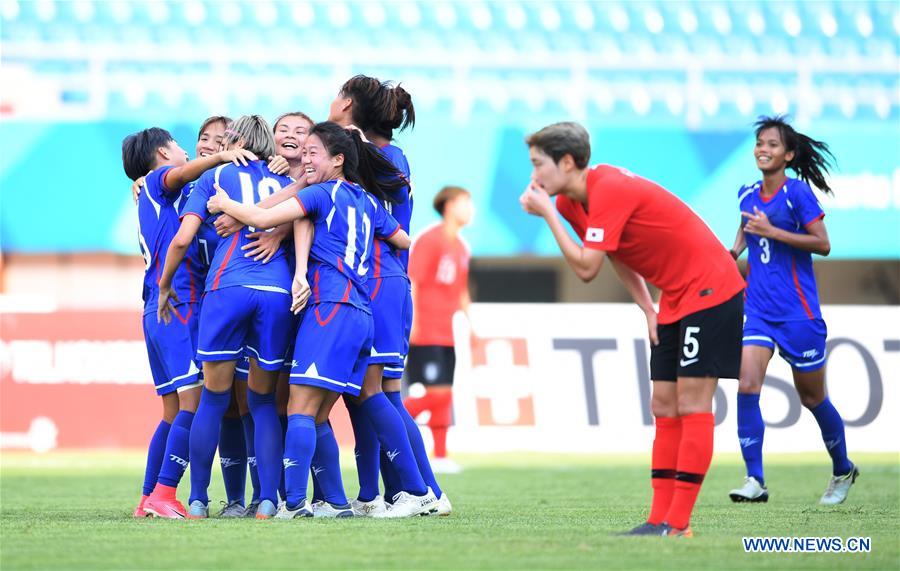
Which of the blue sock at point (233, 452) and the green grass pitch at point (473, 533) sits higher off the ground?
the blue sock at point (233, 452)

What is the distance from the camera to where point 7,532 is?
5570 mm

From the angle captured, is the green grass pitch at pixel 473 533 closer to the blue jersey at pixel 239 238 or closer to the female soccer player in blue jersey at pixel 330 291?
the female soccer player in blue jersey at pixel 330 291

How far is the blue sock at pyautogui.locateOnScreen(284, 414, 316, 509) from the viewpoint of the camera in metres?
5.86

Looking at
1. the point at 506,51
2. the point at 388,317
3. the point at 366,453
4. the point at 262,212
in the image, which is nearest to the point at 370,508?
the point at 366,453

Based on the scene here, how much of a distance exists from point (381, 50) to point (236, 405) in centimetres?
1216

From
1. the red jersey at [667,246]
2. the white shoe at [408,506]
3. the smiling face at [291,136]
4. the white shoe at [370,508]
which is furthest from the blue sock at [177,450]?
the red jersey at [667,246]

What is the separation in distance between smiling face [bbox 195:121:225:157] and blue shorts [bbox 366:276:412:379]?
1.16 meters

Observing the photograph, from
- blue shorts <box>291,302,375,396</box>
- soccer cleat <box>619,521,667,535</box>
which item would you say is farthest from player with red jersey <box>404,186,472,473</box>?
soccer cleat <box>619,521,667,535</box>

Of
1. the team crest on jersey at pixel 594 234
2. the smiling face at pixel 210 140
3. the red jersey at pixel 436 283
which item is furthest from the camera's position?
the red jersey at pixel 436 283

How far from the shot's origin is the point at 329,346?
5879 mm

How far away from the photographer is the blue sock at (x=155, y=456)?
21.5 feet

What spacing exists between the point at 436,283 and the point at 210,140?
15.6 feet

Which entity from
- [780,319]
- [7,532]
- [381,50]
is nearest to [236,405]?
[7,532]

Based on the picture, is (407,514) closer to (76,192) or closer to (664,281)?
(664,281)
